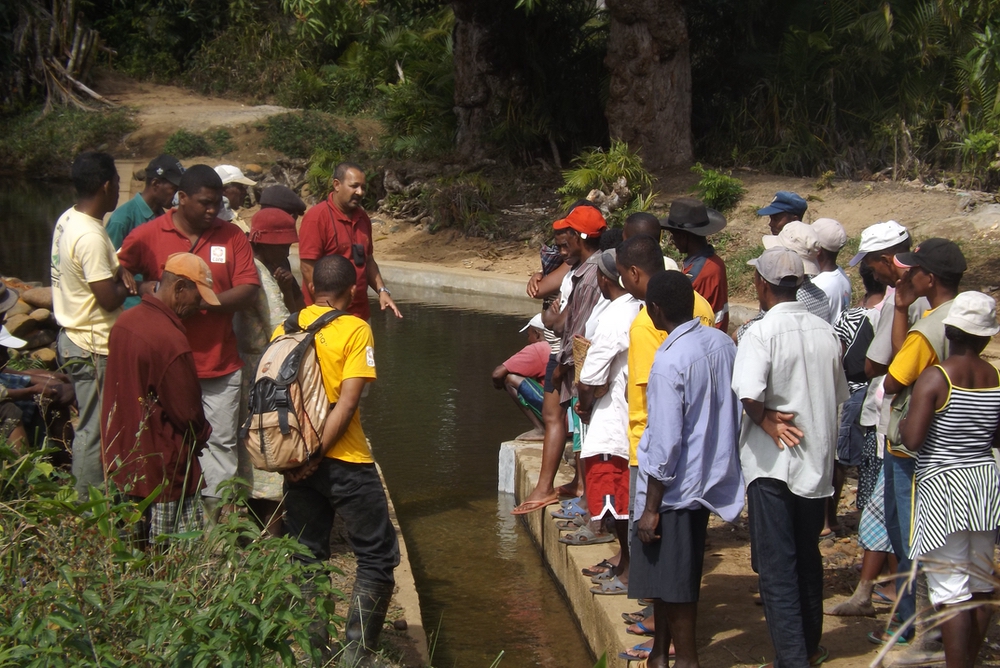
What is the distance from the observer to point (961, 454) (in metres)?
3.86

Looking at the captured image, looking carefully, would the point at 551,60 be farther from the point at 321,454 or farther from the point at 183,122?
the point at 321,454

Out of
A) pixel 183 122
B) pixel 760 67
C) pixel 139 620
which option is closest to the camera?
pixel 139 620

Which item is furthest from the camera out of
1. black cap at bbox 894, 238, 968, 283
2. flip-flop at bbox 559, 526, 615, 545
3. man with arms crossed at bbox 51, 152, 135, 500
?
flip-flop at bbox 559, 526, 615, 545

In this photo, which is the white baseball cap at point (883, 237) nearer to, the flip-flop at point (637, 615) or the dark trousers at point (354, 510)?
the flip-flop at point (637, 615)

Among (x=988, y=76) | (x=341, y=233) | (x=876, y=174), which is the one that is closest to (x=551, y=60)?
(x=876, y=174)

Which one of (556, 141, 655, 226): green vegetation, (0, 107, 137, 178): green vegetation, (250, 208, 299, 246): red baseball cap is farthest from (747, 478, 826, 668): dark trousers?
(0, 107, 137, 178): green vegetation

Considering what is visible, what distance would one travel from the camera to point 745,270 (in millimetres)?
13031

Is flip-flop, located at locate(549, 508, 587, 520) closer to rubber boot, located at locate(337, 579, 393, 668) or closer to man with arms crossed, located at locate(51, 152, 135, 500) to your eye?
rubber boot, located at locate(337, 579, 393, 668)

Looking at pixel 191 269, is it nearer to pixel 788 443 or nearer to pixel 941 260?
pixel 788 443

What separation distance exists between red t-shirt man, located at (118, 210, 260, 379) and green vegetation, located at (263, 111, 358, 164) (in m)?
18.5

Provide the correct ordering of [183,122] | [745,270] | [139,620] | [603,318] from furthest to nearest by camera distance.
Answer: [183,122], [745,270], [603,318], [139,620]

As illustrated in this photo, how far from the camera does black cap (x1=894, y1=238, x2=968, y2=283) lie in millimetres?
4117

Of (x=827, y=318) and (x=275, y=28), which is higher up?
(x=275, y=28)

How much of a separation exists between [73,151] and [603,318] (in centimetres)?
2449
